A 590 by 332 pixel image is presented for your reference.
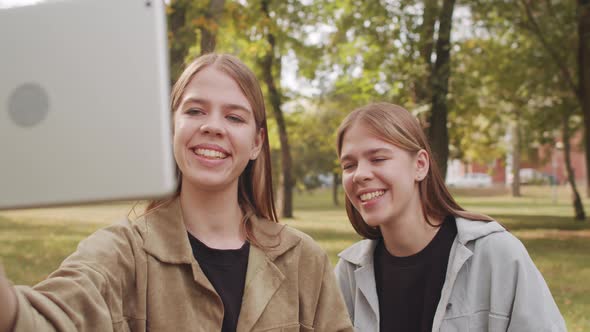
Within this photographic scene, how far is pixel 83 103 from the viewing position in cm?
132

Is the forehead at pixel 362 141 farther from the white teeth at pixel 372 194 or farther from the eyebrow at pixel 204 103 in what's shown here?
the eyebrow at pixel 204 103

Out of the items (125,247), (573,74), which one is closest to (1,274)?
(125,247)

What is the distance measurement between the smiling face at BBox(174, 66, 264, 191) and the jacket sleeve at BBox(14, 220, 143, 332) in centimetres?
36

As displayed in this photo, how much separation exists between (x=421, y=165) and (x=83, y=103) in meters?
2.88

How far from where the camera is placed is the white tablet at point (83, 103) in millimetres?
1286

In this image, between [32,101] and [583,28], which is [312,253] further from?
[583,28]

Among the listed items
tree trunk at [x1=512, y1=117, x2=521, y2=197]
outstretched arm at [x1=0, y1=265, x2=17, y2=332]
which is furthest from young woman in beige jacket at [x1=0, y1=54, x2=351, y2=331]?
tree trunk at [x1=512, y1=117, x2=521, y2=197]

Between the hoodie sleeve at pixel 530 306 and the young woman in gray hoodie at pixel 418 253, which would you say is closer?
the hoodie sleeve at pixel 530 306

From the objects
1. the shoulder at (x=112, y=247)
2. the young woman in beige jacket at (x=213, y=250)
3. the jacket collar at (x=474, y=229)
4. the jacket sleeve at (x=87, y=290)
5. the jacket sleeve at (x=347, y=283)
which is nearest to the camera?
the jacket sleeve at (x=87, y=290)

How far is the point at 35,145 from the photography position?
1295mm

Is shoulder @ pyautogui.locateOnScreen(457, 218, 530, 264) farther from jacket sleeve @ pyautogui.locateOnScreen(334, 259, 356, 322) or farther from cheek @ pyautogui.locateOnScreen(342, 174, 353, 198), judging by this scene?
jacket sleeve @ pyautogui.locateOnScreen(334, 259, 356, 322)

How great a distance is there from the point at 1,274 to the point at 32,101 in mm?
507

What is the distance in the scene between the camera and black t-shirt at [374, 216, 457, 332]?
Result: 3672 millimetres

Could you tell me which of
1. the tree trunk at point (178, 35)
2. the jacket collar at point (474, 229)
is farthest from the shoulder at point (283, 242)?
the tree trunk at point (178, 35)
